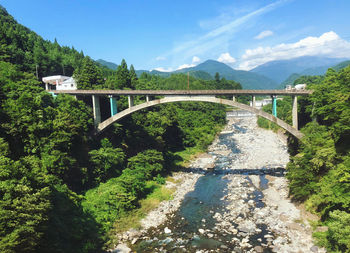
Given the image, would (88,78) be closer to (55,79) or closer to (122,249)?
(55,79)

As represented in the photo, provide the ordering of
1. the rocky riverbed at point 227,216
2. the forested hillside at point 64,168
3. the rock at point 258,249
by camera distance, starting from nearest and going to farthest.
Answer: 1. the forested hillside at point 64,168
2. the rock at point 258,249
3. the rocky riverbed at point 227,216

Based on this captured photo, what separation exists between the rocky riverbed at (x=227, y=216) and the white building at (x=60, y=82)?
766 inches

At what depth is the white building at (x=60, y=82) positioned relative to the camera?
32.2m

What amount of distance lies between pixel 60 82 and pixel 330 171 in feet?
114

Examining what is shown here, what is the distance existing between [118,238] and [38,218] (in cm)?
586

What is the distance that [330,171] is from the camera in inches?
540

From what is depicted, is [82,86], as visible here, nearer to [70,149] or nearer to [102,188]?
[70,149]

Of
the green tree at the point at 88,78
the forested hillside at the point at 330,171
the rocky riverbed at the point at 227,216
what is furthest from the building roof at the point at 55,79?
the forested hillside at the point at 330,171

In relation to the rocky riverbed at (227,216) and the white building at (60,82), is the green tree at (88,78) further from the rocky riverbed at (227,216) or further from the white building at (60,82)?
the rocky riverbed at (227,216)

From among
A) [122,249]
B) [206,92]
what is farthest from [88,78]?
[122,249]

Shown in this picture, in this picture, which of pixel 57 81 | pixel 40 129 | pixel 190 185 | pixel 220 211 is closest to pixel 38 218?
pixel 40 129

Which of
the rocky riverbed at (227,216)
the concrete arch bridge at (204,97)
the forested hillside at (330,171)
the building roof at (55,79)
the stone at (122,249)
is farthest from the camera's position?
the building roof at (55,79)

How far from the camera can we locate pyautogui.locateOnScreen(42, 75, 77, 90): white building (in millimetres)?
32219

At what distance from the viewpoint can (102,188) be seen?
17656 millimetres
